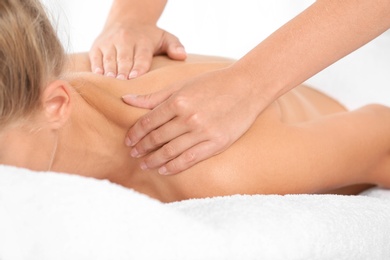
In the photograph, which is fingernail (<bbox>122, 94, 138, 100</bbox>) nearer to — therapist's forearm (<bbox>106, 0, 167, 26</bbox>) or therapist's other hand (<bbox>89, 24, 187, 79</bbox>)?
therapist's other hand (<bbox>89, 24, 187, 79</bbox>)

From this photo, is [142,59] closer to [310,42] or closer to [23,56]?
[310,42]

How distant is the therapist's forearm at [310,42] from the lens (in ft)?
4.82

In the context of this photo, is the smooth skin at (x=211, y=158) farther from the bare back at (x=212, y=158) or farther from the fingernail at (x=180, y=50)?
the fingernail at (x=180, y=50)

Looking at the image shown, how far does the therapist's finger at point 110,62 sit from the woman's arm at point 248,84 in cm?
26

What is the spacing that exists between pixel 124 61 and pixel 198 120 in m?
0.37

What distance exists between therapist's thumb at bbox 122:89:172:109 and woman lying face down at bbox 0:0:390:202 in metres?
0.01

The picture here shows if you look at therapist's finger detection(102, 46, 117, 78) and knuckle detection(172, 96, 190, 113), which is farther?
therapist's finger detection(102, 46, 117, 78)

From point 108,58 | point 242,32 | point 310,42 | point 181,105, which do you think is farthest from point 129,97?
point 242,32

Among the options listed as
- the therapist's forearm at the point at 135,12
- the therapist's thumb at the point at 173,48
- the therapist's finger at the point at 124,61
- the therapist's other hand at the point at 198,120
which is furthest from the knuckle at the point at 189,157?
the therapist's forearm at the point at 135,12

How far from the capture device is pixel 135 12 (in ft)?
6.36

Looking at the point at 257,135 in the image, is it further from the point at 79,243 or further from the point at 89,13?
the point at 89,13

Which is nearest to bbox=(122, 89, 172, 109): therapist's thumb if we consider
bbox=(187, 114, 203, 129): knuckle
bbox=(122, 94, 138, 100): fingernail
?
bbox=(122, 94, 138, 100): fingernail

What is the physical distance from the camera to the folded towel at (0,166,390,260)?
108 centimetres

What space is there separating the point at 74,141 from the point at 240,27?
31.9 inches
